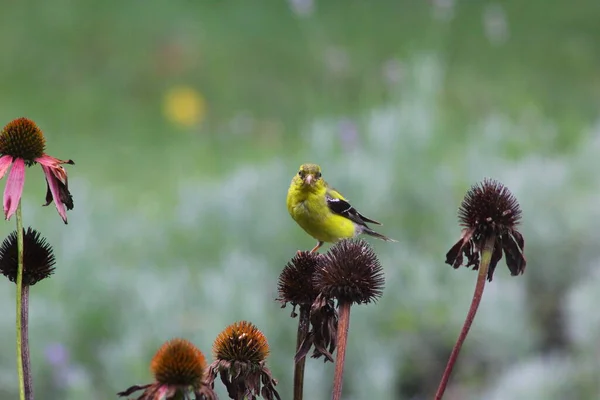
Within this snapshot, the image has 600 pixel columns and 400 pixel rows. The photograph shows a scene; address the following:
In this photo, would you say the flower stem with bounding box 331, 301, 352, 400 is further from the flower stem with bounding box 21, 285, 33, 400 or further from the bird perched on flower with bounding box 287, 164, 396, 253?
the bird perched on flower with bounding box 287, 164, 396, 253

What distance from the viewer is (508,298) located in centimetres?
391

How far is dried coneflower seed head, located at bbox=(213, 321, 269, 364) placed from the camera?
120 cm

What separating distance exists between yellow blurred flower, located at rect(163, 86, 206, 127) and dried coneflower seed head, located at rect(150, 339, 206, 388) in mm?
6981

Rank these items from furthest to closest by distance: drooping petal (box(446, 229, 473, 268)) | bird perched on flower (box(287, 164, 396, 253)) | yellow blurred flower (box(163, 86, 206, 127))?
yellow blurred flower (box(163, 86, 206, 127)) → bird perched on flower (box(287, 164, 396, 253)) → drooping petal (box(446, 229, 473, 268))

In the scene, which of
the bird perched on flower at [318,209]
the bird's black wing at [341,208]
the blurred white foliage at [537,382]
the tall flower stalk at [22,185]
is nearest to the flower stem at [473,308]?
the tall flower stalk at [22,185]

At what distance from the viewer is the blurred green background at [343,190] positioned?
13.1 feet

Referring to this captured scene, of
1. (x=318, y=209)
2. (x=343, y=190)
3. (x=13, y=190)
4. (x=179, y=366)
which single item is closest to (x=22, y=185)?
(x=13, y=190)

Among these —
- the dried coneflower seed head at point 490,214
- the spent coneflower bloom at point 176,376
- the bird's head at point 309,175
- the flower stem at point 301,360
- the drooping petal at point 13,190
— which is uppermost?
the bird's head at point 309,175

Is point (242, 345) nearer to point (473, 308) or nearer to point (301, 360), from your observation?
point (301, 360)

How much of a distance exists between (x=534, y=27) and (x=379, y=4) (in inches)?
61.1

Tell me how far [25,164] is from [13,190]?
95 millimetres

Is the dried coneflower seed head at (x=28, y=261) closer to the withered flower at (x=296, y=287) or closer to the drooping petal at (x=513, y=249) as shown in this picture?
the withered flower at (x=296, y=287)

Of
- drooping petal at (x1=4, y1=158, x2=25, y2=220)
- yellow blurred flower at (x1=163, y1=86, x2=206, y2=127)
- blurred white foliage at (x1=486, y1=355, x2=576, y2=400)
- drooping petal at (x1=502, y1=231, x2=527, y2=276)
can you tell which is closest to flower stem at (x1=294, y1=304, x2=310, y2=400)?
drooping petal at (x1=502, y1=231, x2=527, y2=276)

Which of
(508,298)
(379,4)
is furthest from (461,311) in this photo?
(379,4)
